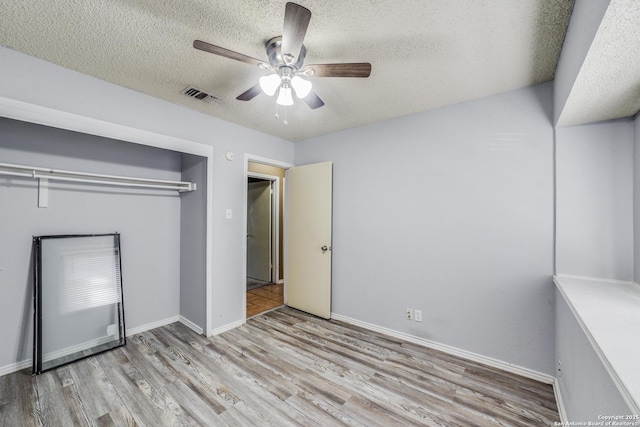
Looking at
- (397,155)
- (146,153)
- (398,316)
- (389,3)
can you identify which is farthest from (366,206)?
(146,153)

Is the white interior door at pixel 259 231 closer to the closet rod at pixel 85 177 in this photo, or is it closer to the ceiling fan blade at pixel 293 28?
the closet rod at pixel 85 177

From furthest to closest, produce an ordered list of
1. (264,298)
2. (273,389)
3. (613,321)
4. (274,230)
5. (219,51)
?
(274,230) → (264,298) → (273,389) → (219,51) → (613,321)

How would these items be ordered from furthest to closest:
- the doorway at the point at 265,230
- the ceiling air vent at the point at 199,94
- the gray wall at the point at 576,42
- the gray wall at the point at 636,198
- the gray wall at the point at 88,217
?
the doorway at the point at 265,230 → the ceiling air vent at the point at 199,94 → the gray wall at the point at 88,217 → the gray wall at the point at 636,198 → the gray wall at the point at 576,42

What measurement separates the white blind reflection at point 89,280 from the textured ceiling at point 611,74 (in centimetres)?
384

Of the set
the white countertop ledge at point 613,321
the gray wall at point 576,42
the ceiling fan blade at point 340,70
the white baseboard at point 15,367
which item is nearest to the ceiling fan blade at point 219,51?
the ceiling fan blade at point 340,70

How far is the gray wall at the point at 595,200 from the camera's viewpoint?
1.76 m

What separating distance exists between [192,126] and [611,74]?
3171mm

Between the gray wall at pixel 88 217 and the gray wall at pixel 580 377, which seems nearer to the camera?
the gray wall at pixel 580 377

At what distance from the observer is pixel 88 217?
2.59 m

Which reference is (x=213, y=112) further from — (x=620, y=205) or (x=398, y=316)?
(x=620, y=205)

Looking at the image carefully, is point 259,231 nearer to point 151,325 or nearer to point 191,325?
point 191,325

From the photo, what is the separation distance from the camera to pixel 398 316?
2842mm

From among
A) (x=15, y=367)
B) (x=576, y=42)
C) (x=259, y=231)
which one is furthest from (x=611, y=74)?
(x=259, y=231)

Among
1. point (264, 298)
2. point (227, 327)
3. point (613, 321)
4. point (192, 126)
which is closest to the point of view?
point (613, 321)
